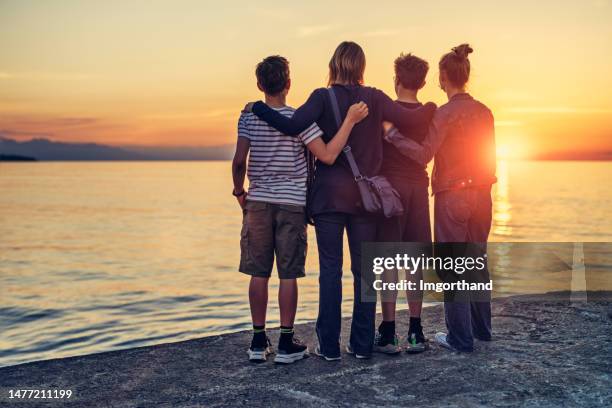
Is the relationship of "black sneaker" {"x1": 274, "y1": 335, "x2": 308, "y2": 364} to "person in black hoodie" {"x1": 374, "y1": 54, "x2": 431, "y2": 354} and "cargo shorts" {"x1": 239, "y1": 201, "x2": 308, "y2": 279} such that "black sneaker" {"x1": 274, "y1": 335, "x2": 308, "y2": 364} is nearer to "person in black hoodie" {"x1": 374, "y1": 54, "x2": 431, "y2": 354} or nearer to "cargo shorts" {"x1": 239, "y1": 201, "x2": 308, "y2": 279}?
"cargo shorts" {"x1": 239, "y1": 201, "x2": 308, "y2": 279}

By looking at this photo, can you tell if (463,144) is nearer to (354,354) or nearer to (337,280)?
(337,280)

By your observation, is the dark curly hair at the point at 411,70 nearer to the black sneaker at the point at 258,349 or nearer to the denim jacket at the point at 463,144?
the denim jacket at the point at 463,144

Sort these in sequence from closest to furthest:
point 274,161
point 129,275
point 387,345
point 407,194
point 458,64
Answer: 1. point 274,161
2. point 407,194
3. point 458,64
4. point 387,345
5. point 129,275

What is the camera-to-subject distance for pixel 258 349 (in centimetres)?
523

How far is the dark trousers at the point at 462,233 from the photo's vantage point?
5.23 m

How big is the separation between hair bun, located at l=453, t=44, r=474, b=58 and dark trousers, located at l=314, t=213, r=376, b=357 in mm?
1407

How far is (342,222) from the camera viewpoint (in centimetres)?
495

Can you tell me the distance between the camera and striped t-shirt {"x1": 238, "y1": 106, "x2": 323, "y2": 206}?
4930 millimetres

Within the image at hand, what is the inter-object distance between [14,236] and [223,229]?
390 inches

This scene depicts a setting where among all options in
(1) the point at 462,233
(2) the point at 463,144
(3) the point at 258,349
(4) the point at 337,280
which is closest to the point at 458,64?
(2) the point at 463,144

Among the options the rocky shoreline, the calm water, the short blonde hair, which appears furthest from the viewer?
the calm water

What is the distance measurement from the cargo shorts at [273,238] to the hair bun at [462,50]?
165 cm

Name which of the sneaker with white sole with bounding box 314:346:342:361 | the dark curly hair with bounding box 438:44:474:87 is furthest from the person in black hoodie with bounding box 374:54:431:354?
the sneaker with white sole with bounding box 314:346:342:361

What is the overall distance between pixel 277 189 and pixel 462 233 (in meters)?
1.46
